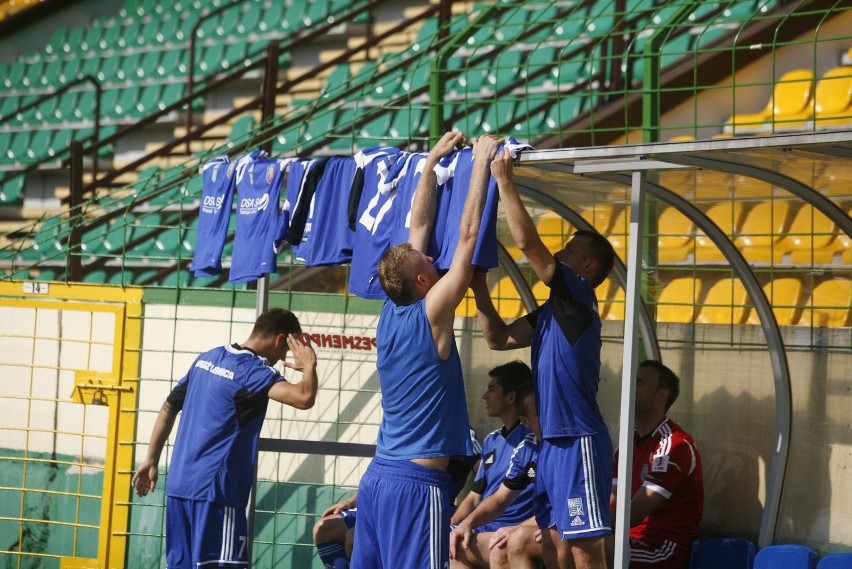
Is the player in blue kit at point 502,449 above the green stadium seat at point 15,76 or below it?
below

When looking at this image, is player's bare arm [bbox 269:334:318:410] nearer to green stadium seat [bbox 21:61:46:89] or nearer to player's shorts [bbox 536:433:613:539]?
player's shorts [bbox 536:433:613:539]

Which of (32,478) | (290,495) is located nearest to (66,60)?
(32,478)

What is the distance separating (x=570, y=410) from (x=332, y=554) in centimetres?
236

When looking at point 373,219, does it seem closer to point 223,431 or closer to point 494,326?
point 494,326

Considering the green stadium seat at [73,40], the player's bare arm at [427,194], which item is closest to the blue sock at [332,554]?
the player's bare arm at [427,194]

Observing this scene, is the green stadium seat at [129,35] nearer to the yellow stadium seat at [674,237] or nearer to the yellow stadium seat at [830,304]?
the yellow stadium seat at [674,237]

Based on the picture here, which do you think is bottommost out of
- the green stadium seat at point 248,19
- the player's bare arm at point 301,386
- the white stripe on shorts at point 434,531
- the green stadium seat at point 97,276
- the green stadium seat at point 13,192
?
the white stripe on shorts at point 434,531

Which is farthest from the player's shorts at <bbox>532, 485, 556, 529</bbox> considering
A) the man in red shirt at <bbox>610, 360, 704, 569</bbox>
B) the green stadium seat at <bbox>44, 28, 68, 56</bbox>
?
the green stadium seat at <bbox>44, 28, 68, 56</bbox>

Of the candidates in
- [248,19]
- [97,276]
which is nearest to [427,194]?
[97,276]

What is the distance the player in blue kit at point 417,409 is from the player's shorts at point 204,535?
119 cm

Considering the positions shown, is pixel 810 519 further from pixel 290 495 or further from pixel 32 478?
pixel 32 478

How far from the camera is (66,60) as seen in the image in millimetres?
17734

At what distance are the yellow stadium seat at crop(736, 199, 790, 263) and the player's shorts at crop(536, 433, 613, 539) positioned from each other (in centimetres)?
186

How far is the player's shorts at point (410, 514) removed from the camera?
528 cm
